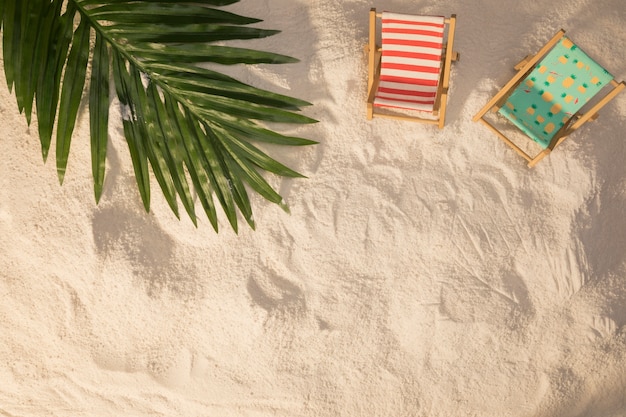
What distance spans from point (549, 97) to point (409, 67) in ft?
2.82

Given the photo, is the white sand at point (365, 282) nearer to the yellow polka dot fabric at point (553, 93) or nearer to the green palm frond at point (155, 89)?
the yellow polka dot fabric at point (553, 93)

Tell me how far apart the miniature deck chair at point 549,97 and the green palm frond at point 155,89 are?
1.40m

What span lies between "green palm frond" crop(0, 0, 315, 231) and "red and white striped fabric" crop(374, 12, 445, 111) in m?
0.68

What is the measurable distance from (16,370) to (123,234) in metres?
1.12

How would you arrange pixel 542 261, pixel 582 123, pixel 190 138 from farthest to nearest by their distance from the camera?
pixel 542 261
pixel 582 123
pixel 190 138

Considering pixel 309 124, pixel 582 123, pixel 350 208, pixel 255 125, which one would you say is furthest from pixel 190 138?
pixel 582 123

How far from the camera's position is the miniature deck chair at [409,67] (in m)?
2.94

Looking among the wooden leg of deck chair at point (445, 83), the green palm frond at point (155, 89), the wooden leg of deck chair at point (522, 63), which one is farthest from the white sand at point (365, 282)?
the green palm frond at point (155, 89)

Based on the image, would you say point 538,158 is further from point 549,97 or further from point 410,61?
point 410,61

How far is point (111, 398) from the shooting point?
3.34 m

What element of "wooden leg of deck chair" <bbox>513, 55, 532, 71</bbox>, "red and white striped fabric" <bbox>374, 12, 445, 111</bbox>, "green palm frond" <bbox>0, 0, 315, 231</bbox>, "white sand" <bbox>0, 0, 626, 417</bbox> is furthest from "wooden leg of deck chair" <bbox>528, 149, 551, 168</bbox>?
"green palm frond" <bbox>0, 0, 315, 231</bbox>

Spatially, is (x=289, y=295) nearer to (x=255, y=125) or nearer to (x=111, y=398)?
(x=255, y=125)

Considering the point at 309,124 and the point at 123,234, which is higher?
the point at 309,124

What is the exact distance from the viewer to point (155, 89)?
2840 mm
